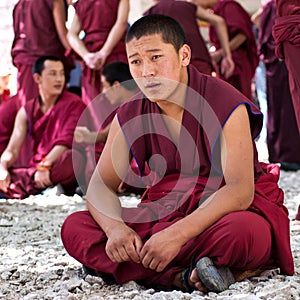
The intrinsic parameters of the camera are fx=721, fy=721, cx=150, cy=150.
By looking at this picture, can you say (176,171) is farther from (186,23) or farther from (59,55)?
(59,55)

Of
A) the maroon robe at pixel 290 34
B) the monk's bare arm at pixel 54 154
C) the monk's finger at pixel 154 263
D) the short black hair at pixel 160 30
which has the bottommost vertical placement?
the monk's bare arm at pixel 54 154

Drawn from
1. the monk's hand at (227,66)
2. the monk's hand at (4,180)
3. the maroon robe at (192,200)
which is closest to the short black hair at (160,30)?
the maroon robe at (192,200)

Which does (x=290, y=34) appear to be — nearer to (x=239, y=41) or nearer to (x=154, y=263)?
(x=154, y=263)

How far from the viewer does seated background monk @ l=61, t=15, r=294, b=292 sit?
7.64ft

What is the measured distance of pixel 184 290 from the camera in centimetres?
240

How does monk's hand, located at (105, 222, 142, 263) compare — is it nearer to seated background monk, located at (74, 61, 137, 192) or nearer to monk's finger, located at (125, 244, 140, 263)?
monk's finger, located at (125, 244, 140, 263)

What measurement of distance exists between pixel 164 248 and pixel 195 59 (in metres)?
3.39

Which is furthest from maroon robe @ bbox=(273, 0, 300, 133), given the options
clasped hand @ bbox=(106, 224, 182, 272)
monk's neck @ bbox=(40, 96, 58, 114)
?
monk's neck @ bbox=(40, 96, 58, 114)

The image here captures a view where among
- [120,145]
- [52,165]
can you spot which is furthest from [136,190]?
[120,145]

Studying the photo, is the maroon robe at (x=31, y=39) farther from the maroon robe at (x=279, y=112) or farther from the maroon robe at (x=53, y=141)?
the maroon robe at (x=279, y=112)

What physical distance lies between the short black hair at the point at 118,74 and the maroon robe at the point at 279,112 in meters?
1.41

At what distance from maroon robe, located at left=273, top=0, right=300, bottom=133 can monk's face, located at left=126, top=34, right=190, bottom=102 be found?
0.94 meters

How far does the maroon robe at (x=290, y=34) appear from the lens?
3.32 meters

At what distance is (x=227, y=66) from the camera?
604 centimetres
